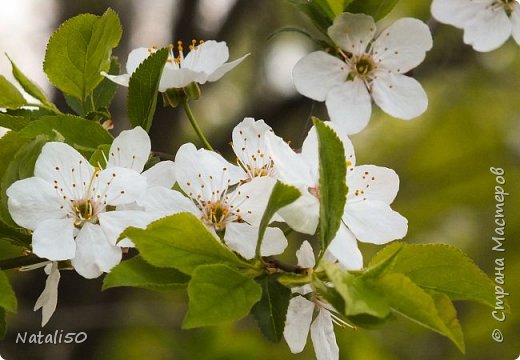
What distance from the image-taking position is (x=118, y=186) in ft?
1.59

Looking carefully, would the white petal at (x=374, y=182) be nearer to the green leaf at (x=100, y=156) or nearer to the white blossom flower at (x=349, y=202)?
the white blossom flower at (x=349, y=202)

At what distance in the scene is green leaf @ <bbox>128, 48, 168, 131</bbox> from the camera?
517 mm

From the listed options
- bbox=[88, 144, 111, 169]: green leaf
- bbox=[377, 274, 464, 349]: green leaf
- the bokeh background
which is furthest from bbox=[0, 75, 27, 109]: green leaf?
the bokeh background

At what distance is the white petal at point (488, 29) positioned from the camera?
0.66m

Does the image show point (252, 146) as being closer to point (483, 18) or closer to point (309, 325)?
point (309, 325)

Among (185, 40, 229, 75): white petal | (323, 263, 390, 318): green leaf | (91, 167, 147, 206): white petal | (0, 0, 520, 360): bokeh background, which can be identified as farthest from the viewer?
(0, 0, 520, 360): bokeh background

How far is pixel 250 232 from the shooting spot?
47 cm

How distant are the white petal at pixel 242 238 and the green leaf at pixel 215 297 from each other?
1.5 inches

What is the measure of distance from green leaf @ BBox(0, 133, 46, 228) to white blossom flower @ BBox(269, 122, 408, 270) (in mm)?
155

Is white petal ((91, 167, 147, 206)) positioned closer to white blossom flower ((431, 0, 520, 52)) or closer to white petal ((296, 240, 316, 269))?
white petal ((296, 240, 316, 269))

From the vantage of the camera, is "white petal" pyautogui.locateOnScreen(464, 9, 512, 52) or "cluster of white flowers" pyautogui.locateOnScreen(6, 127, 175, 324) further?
"white petal" pyautogui.locateOnScreen(464, 9, 512, 52)

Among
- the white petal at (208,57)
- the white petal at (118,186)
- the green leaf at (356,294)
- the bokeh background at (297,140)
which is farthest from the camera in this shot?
the bokeh background at (297,140)

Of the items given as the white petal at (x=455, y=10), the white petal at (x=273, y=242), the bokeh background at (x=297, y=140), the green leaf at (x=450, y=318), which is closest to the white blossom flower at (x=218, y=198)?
the white petal at (x=273, y=242)

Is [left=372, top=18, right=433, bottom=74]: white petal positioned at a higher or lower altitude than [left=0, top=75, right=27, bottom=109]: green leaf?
higher
